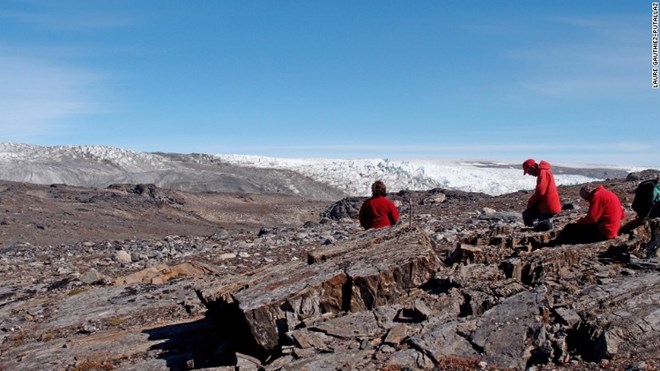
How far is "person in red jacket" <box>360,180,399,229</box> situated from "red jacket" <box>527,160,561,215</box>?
8.53 feet

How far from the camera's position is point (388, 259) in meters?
8.85

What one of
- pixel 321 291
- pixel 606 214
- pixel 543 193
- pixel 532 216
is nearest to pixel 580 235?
pixel 606 214

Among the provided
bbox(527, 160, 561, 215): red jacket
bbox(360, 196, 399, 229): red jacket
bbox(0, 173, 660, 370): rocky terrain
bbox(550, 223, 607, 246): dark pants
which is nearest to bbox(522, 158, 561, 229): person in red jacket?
bbox(527, 160, 561, 215): red jacket

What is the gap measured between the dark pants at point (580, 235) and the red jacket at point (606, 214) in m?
0.07

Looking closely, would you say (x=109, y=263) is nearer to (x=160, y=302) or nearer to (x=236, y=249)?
(x=236, y=249)

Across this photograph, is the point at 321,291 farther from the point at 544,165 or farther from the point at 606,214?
the point at 544,165

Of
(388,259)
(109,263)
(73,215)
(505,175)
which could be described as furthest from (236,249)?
(505,175)

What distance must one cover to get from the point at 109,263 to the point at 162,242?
4226 mm

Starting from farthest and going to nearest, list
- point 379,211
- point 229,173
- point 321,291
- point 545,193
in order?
1. point 229,173
2. point 545,193
3. point 379,211
4. point 321,291

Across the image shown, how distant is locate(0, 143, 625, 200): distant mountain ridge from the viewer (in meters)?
56.8

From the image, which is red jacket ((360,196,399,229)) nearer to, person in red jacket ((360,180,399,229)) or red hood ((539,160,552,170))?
person in red jacket ((360,180,399,229))

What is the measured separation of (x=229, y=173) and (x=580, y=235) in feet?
181

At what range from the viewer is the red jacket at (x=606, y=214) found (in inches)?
383

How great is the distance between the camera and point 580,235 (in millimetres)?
9914
